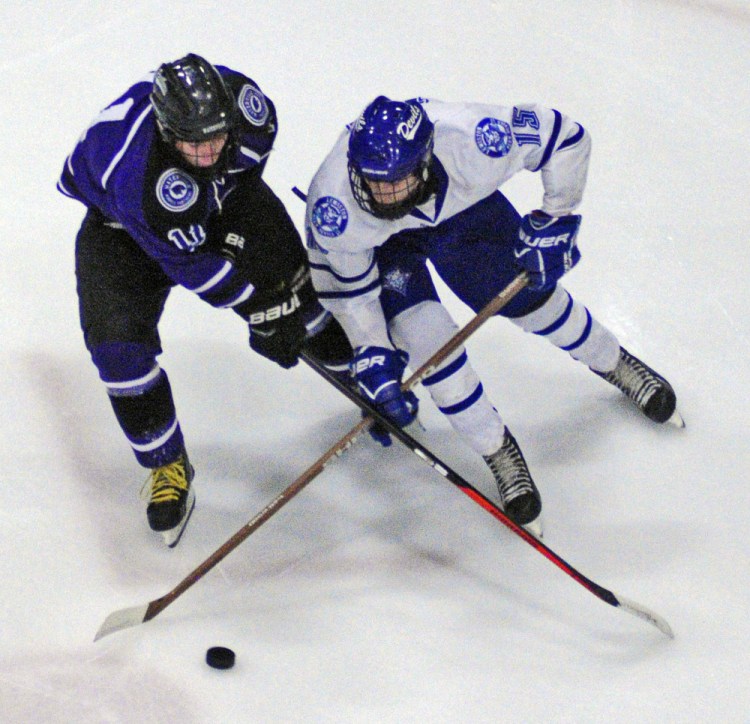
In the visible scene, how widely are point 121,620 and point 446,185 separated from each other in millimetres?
1406

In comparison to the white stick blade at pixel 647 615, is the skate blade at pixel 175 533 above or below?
below

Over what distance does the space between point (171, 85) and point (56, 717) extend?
5.03ft

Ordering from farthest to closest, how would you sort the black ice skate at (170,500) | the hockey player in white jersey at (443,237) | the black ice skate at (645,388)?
the black ice skate at (645,388) → the black ice skate at (170,500) → the hockey player in white jersey at (443,237)

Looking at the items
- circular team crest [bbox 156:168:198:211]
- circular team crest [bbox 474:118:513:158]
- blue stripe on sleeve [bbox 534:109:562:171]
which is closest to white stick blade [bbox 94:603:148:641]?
circular team crest [bbox 156:168:198:211]

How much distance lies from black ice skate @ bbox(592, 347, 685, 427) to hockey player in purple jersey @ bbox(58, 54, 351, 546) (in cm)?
88

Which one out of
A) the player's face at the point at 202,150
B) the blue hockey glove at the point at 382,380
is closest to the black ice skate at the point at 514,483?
the blue hockey glove at the point at 382,380

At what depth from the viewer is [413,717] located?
2.63m

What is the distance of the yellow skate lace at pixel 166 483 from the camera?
307 centimetres

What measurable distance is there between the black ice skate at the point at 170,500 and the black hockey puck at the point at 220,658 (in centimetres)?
45

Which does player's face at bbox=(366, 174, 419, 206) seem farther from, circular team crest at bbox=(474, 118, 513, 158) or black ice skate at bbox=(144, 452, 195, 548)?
black ice skate at bbox=(144, 452, 195, 548)

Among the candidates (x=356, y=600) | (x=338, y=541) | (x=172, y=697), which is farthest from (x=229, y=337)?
(x=172, y=697)

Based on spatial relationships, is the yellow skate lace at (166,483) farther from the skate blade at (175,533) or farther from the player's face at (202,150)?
the player's face at (202,150)

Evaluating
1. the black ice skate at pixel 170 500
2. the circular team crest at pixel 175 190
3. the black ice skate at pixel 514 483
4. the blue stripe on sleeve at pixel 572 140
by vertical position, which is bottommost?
the black ice skate at pixel 170 500

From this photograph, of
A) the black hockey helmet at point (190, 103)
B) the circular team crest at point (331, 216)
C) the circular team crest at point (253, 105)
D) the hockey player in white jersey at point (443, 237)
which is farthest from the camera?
the circular team crest at point (253, 105)
